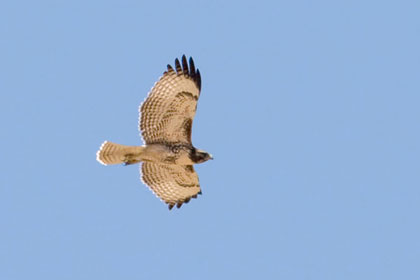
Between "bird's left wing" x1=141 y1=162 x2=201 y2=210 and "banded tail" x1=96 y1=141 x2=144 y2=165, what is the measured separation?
927 millimetres

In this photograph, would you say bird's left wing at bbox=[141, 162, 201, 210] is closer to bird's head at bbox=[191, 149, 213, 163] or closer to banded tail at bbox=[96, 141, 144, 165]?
bird's head at bbox=[191, 149, 213, 163]

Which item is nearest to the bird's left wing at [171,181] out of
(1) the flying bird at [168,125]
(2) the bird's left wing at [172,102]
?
(1) the flying bird at [168,125]

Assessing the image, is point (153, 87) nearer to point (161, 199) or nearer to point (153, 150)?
point (153, 150)

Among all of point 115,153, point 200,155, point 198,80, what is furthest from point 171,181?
point 198,80

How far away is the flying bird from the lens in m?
15.1

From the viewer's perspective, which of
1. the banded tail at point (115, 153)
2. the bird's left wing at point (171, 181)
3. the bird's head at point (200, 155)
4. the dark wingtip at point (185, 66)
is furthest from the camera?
the bird's left wing at point (171, 181)

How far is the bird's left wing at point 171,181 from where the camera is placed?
53.0 feet

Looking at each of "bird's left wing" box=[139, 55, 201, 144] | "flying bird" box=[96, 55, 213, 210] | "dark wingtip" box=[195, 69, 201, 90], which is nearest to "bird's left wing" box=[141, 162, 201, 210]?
"flying bird" box=[96, 55, 213, 210]

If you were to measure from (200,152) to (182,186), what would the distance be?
1.17 metres

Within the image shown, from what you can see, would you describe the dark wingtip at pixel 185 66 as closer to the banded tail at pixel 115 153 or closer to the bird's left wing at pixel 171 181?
the banded tail at pixel 115 153

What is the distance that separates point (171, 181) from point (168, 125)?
4.39ft

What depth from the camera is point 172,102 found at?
15156 millimetres

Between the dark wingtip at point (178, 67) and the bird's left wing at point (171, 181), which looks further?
the bird's left wing at point (171, 181)

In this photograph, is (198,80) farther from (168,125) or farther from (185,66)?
(168,125)
